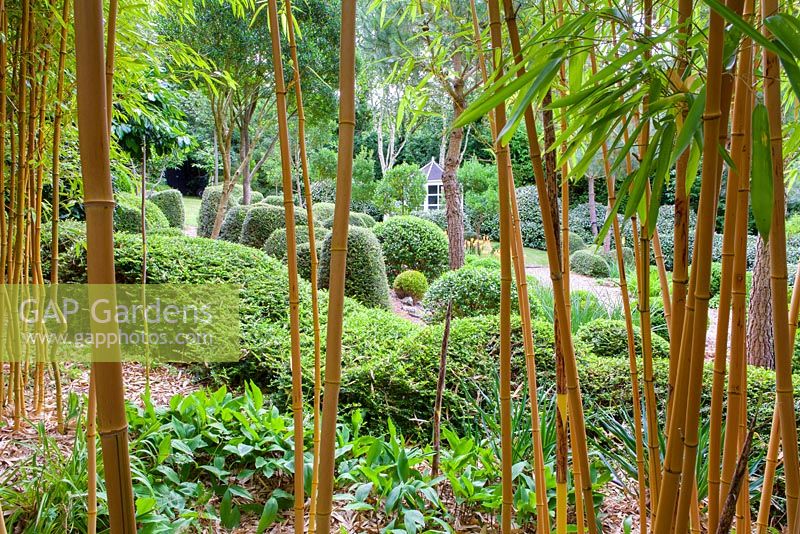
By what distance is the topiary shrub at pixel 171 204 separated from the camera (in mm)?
8587

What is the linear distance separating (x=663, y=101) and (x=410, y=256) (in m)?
5.31

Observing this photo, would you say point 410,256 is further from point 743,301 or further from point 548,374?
point 743,301

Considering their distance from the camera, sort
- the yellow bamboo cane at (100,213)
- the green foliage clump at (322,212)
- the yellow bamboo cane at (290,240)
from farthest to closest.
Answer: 1. the green foliage clump at (322,212)
2. the yellow bamboo cane at (290,240)
3. the yellow bamboo cane at (100,213)

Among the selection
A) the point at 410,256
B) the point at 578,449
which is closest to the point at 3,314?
the point at 578,449

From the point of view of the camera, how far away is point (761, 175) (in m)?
0.44

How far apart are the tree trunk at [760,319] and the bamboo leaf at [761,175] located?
2741mm

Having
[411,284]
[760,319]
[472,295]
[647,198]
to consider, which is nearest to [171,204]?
[411,284]

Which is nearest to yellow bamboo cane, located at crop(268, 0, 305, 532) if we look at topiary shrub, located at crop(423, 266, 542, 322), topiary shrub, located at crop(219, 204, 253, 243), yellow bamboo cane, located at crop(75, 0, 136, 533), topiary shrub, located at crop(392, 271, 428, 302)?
yellow bamboo cane, located at crop(75, 0, 136, 533)

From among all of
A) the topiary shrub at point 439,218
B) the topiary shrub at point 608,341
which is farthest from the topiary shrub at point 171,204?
the topiary shrub at point 608,341

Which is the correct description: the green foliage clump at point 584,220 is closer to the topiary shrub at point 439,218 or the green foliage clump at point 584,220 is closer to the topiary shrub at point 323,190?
the topiary shrub at point 439,218

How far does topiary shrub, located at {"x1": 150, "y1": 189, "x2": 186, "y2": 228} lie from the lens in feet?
28.2

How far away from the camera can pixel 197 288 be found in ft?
10.3

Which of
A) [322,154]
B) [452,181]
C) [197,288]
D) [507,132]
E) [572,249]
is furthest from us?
[322,154]

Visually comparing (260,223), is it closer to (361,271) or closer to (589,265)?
(361,271)
